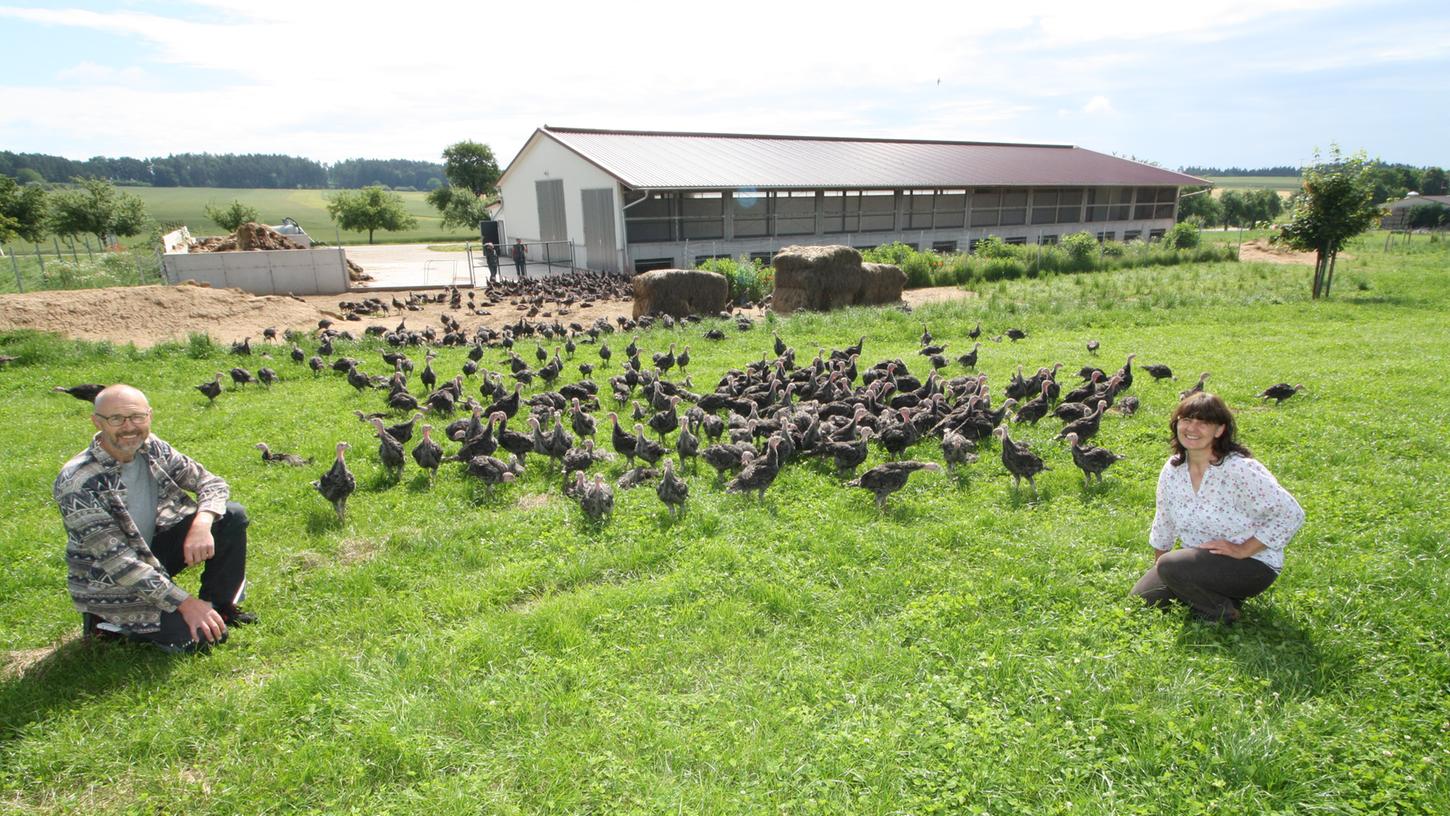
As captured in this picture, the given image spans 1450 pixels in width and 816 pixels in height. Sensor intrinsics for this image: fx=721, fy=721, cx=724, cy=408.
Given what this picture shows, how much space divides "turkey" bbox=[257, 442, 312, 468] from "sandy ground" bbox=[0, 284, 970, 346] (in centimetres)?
1182

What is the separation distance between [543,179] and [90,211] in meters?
34.2

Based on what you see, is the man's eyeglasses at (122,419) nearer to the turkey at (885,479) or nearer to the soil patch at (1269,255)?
the turkey at (885,479)

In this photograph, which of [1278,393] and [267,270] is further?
[267,270]

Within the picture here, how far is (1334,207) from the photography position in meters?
22.5

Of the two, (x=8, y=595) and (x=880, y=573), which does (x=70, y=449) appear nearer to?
(x=8, y=595)

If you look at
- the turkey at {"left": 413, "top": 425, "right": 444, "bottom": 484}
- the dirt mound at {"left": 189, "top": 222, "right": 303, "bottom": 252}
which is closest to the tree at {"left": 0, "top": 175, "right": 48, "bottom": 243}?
the dirt mound at {"left": 189, "top": 222, "right": 303, "bottom": 252}

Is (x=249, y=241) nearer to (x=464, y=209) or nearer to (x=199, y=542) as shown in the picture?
(x=199, y=542)

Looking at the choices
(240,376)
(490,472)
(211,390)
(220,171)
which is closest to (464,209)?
(240,376)

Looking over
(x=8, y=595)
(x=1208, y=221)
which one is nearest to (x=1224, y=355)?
(x=8, y=595)

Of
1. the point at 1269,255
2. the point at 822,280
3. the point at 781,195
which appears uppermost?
the point at 781,195

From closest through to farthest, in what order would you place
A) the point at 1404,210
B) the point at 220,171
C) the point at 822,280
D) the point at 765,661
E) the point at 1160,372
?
1. the point at 765,661
2. the point at 1160,372
3. the point at 822,280
4. the point at 1404,210
5. the point at 220,171

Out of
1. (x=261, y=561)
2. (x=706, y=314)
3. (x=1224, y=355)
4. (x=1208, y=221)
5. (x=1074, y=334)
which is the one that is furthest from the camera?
(x=1208, y=221)

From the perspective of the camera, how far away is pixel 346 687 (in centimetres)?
498

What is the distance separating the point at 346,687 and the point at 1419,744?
6.71m
